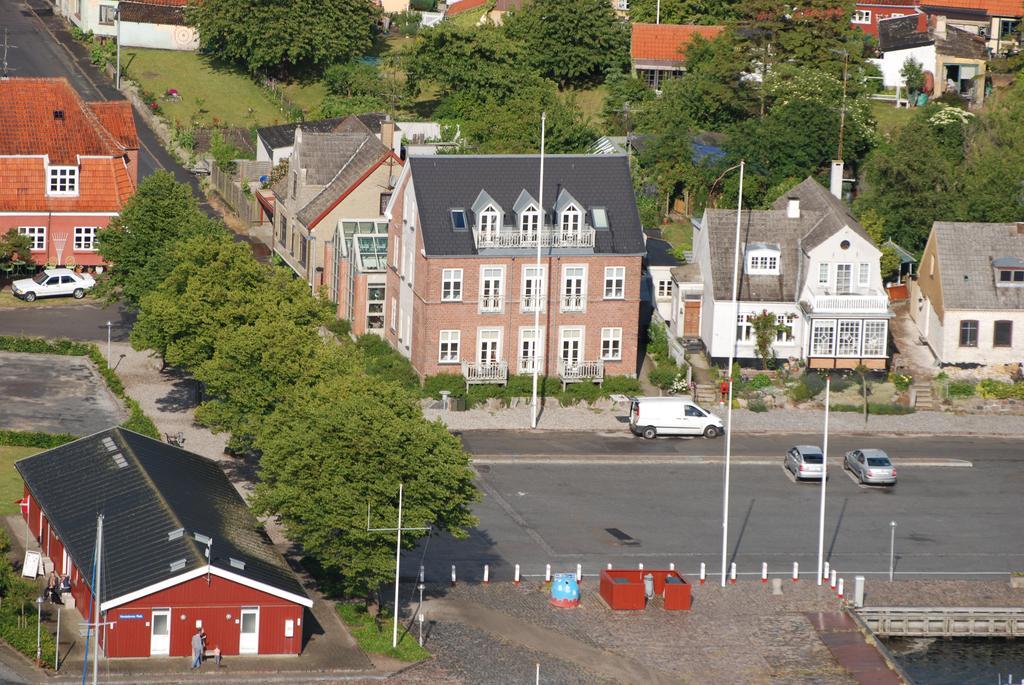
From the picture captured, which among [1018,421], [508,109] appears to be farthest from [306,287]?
[508,109]

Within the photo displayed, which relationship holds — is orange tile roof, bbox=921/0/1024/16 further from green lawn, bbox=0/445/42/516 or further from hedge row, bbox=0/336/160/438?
green lawn, bbox=0/445/42/516

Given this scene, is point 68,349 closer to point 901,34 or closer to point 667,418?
point 667,418

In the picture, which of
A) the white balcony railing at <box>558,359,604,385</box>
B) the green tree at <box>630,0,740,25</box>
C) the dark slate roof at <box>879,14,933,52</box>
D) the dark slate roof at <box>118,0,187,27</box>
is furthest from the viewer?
the dark slate roof at <box>118,0,187,27</box>

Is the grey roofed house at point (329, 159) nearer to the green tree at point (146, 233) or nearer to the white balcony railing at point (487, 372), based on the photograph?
the green tree at point (146, 233)

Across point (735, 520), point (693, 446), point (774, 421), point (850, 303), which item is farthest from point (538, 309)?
point (735, 520)

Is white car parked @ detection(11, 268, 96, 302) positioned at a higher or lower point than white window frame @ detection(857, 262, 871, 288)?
lower

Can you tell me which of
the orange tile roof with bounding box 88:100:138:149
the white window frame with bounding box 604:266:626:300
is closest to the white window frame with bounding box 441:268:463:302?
the white window frame with bounding box 604:266:626:300

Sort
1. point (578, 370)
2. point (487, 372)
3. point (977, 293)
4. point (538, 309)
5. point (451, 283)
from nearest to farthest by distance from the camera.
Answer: point (451, 283), point (487, 372), point (538, 309), point (578, 370), point (977, 293)
